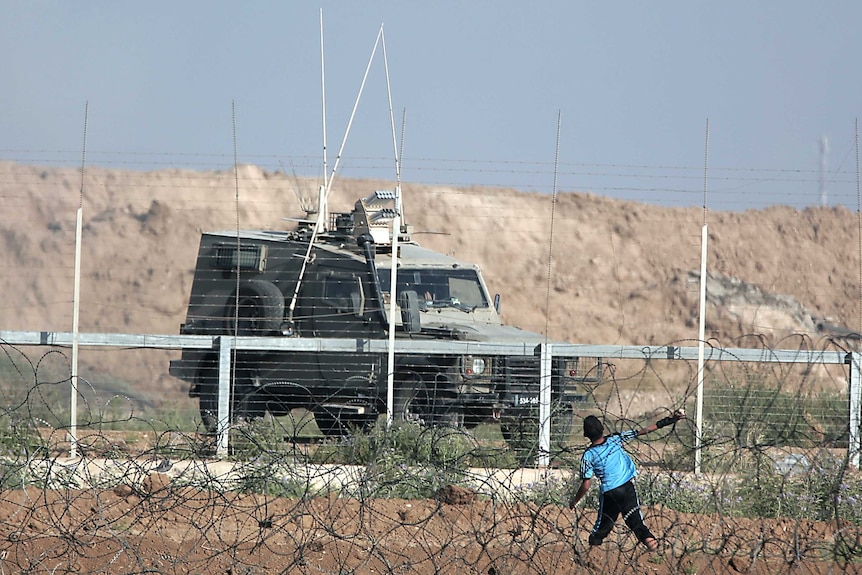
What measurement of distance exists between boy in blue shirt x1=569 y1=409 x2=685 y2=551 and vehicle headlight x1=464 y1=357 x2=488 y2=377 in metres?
4.43

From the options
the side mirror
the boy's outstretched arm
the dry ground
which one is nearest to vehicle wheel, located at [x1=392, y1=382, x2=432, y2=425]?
the side mirror

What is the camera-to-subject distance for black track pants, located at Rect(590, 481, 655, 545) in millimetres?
7309

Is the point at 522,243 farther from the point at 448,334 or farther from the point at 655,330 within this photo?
the point at 448,334

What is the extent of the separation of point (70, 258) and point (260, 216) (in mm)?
6538

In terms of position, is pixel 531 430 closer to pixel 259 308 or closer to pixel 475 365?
pixel 475 365

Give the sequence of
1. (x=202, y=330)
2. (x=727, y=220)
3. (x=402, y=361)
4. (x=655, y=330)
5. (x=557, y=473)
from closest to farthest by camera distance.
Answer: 1. (x=557, y=473)
2. (x=402, y=361)
3. (x=202, y=330)
4. (x=655, y=330)
5. (x=727, y=220)

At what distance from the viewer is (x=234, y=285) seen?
45.3 ft

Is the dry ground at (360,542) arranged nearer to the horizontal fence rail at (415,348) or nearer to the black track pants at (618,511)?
the black track pants at (618,511)

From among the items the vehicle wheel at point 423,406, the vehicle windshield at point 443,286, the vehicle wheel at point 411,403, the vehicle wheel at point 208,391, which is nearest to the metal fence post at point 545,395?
the vehicle wheel at point 423,406

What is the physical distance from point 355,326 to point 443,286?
1.19 metres

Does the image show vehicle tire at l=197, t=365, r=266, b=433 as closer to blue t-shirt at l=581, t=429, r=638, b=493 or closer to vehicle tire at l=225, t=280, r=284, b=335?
vehicle tire at l=225, t=280, r=284, b=335

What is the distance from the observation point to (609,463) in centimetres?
752

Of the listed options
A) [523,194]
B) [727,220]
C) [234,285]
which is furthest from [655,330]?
[234,285]

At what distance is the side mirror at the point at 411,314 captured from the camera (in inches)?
482
